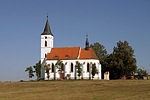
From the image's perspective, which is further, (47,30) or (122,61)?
(47,30)

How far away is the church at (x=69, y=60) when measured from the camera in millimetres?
81750

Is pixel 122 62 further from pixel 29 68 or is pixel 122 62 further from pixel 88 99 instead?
pixel 88 99

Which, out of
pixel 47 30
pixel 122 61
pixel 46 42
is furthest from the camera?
pixel 47 30

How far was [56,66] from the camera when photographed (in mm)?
82250

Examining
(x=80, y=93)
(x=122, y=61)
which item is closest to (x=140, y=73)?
(x=122, y=61)

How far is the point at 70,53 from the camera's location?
276 feet

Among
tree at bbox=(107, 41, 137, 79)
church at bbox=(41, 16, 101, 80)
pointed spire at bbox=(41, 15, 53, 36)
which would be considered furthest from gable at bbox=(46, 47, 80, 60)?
tree at bbox=(107, 41, 137, 79)

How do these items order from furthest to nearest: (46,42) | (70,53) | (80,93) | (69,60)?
(46,42) → (70,53) → (69,60) → (80,93)

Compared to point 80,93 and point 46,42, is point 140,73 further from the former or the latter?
point 80,93

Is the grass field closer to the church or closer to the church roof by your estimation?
the church

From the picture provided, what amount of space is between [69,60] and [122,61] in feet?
49.5

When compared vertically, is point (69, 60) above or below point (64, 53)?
below

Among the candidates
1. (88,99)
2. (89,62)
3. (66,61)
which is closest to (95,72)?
(89,62)

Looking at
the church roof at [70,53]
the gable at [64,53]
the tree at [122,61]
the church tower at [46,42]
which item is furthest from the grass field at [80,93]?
the church tower at [46,42]
